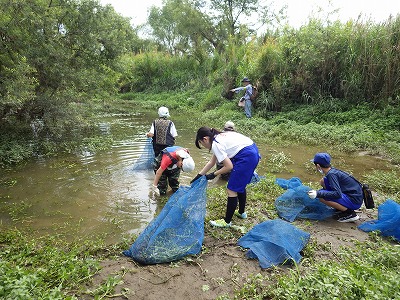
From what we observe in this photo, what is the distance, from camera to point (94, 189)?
5457 millimetres

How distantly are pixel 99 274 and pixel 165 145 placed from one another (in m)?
2.97

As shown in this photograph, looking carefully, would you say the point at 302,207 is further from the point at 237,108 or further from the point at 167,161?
the point at 237,108

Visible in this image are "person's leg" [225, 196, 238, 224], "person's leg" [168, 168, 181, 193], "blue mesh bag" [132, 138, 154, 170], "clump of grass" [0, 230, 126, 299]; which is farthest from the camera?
"blue mesh bag" [132, 138, 154, 170]

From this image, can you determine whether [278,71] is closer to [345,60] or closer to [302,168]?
[345,60]

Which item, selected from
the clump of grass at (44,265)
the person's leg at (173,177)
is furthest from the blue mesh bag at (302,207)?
the clump of grass at (44,265)

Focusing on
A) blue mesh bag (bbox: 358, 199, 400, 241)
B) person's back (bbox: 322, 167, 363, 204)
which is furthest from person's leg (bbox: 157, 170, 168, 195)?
blue mesh bag (bbox: 358, 199, 400, 241)

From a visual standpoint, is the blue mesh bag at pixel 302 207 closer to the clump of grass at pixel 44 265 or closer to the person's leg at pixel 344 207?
the person's leg at pixel 344 207

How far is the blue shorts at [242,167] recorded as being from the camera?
143 inches

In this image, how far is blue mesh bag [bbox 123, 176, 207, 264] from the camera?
309 centimetres

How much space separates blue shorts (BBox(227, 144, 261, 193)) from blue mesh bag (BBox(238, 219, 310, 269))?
0.58 m

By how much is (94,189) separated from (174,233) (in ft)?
9.40

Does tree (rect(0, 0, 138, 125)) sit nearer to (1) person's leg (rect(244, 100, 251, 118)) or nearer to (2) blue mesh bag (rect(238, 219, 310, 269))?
(1) person's leg (rect(244, 100, 251, 118))

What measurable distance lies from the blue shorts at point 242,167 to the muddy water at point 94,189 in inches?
61.8

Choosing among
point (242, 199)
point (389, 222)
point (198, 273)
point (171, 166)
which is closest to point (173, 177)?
point (171, 166)
